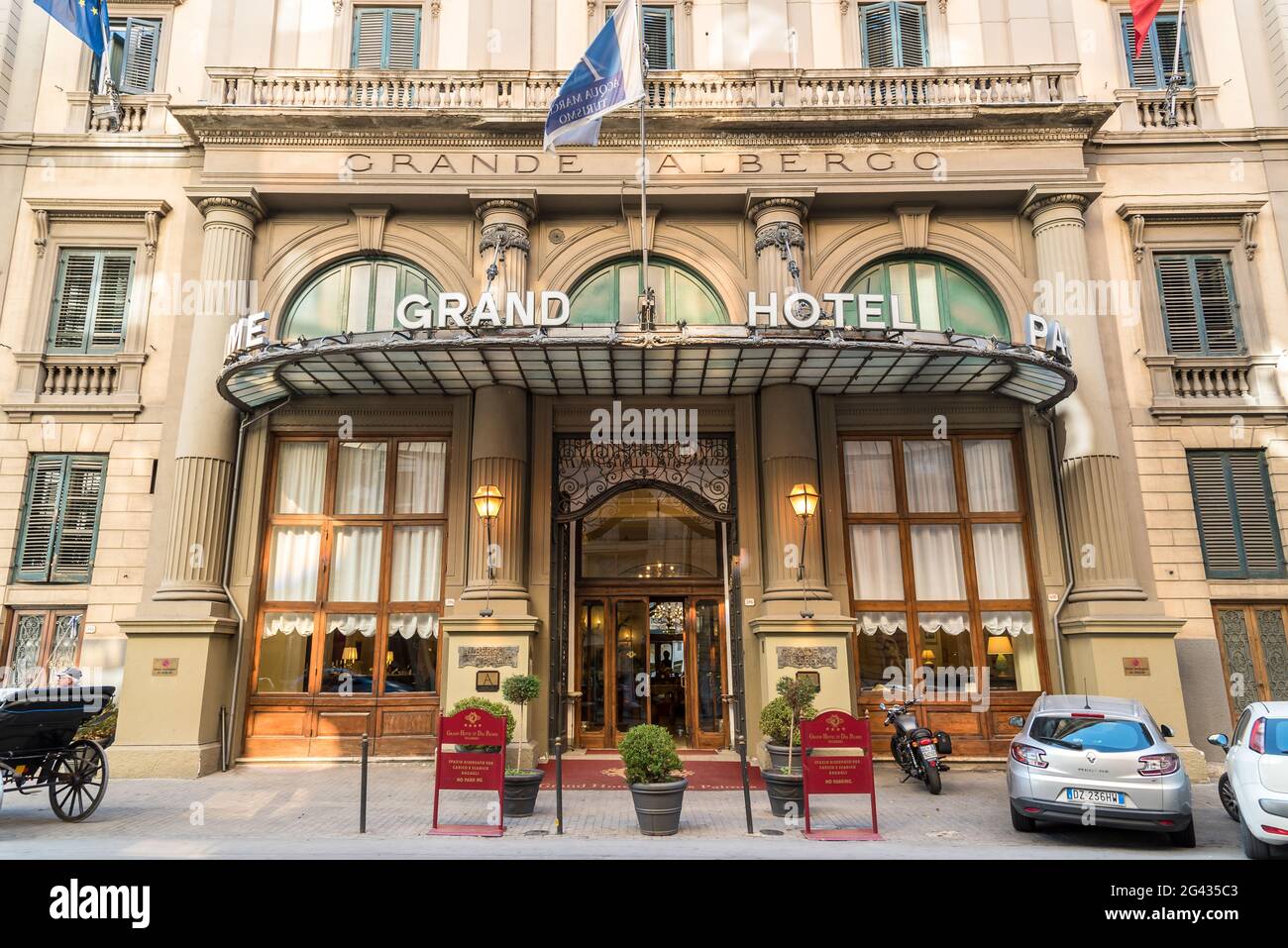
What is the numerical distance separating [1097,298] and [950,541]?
5576 mm

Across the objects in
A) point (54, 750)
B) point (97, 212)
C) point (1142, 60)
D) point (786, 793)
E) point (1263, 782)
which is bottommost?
point (786, 793)

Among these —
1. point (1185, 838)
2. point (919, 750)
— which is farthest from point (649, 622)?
point (1185, 838)

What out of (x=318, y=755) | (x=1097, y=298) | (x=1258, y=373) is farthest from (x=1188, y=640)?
(x=318, y=755)

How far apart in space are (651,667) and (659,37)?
13.1 meters

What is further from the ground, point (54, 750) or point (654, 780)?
point (54, 750)

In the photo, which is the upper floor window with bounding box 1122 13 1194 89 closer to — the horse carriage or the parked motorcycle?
the parked motorcycle

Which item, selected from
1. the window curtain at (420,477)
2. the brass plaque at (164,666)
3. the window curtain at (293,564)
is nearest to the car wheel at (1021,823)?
the window curtain at (420,477)

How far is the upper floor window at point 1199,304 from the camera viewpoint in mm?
16625

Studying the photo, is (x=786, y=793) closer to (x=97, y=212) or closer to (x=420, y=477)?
(x=420, y=477)

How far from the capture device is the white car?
8.34 m

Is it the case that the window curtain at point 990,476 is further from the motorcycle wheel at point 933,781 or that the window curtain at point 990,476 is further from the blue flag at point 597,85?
the blue flag at point 597,85

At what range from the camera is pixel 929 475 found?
1662 centimetres

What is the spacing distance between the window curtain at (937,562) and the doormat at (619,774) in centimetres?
491

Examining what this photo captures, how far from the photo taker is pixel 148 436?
1609 cm
